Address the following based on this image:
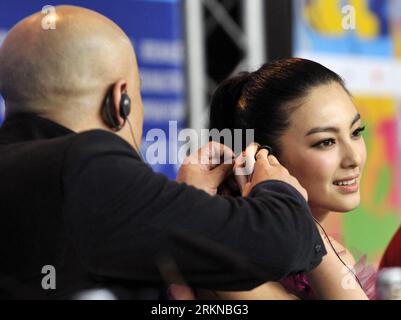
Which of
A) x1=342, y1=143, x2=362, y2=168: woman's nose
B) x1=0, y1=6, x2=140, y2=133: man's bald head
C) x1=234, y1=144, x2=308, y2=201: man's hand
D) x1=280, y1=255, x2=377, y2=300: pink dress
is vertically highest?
x1=0, y1=6, x2=140, y2=133: man's bald head

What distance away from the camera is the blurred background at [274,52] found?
4191 mm

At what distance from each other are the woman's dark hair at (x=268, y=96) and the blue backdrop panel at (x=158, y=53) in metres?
1.85

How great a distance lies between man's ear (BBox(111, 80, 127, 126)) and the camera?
1.47 metres

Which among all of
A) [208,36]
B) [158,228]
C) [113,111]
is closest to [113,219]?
[158,228]

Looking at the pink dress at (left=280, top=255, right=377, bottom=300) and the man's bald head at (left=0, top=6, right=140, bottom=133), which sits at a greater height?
the man's bald head at (left=0, top=6, right=140, bottom=133)

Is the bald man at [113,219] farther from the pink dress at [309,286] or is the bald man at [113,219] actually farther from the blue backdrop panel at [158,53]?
the blue backdrop panel at [158,53]

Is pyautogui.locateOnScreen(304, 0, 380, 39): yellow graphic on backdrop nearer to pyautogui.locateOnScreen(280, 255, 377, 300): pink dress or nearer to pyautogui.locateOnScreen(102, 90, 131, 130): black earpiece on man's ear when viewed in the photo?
pyautogui.locateOnScreen(280, 255, 377, 300): pink dress

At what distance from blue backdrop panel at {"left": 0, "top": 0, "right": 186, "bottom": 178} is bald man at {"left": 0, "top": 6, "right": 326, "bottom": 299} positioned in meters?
2.45

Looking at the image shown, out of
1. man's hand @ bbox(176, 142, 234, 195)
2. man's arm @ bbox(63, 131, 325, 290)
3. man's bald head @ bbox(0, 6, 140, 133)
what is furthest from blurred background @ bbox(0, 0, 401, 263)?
man's arm @ bbox(63, 131, 325, 290)

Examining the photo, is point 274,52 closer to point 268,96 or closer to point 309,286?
point 268,96

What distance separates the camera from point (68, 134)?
4.64 ft

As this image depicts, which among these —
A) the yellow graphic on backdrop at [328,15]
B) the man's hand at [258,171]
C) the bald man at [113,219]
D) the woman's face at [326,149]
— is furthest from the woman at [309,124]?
the yellow graphic on backdrop at [328,15]

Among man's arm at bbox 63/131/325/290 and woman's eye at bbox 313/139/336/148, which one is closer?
man's arm at bbox 63/131/325/290
